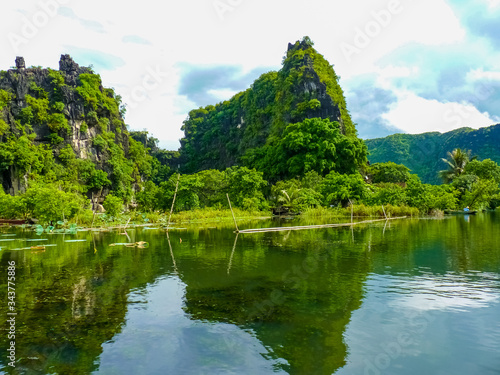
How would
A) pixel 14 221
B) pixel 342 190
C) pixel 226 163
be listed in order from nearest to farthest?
1. pixel 14 221
2. pixel 342 190
3. pixel 226 163

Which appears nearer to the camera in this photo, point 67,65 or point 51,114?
point 51,114

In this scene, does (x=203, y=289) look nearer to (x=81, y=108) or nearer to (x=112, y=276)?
(x=112, y=276)

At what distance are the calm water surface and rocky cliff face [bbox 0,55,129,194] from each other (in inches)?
1340

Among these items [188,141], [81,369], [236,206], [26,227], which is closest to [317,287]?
[81,369]

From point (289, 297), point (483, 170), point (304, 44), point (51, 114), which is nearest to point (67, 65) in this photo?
point (51, 114)

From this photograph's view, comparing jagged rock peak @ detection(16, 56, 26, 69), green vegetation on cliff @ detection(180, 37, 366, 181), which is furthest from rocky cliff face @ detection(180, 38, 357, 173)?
jagged rock peak @ detection(16, 56, 26, 69)

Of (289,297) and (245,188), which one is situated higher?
(245,188)

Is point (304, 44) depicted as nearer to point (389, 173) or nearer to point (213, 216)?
point (389, 173)

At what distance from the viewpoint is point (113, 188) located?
48969 millimetres

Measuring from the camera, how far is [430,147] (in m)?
97.3

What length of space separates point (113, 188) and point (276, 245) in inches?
1486

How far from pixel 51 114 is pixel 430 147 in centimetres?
8628

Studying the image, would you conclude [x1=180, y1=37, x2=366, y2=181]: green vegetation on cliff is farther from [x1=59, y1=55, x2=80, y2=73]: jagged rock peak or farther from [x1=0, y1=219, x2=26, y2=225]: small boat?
[x1=0, y1=219, x2=26, y2=225]: small boat

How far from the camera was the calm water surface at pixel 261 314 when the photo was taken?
5.18m
